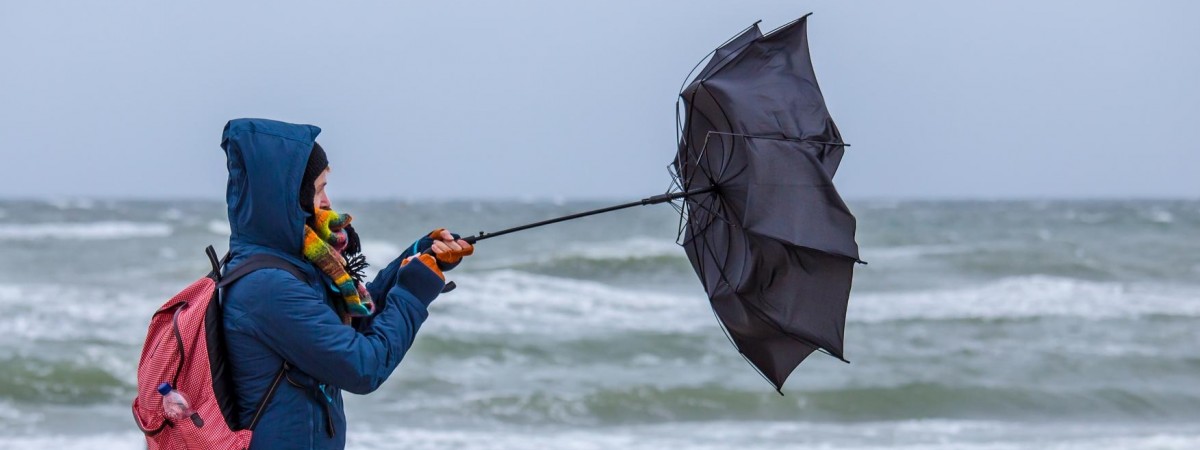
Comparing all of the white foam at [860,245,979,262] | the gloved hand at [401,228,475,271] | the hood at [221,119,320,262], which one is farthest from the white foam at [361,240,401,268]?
the hood at [221,119,320,262]

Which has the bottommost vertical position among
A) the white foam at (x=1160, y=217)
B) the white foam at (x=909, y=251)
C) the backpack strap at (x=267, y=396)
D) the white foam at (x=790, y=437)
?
the white foam at (x=1160, y=217)

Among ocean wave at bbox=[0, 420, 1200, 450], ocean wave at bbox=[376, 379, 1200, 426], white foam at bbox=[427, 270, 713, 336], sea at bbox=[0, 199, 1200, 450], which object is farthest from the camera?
white foam at bbox=[427, 270, 713, 336]

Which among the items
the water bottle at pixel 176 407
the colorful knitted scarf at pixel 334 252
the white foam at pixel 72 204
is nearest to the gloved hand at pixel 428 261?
the colorful knitted scarf at pixel 334 252

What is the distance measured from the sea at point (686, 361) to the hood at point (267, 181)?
520 cm

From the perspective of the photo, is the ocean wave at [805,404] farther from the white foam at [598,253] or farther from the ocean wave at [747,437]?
the white foam at [598,253]

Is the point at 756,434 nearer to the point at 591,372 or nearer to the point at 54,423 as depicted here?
the point at 591,372

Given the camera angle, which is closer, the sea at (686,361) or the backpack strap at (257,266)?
the backpack strap at (257,266)

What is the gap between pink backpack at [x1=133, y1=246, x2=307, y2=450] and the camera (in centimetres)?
225

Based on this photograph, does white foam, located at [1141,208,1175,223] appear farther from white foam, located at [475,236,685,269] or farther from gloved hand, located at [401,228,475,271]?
gloved hand, located at [401,228,475,271]

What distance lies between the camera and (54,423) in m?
8.03

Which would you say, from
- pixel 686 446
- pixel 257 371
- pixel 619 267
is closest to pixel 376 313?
pixel 257 371

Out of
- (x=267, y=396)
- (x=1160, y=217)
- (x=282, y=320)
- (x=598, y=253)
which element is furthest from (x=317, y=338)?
(x=1160, y=217)

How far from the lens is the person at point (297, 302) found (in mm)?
2227

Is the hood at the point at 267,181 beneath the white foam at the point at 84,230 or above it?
above
